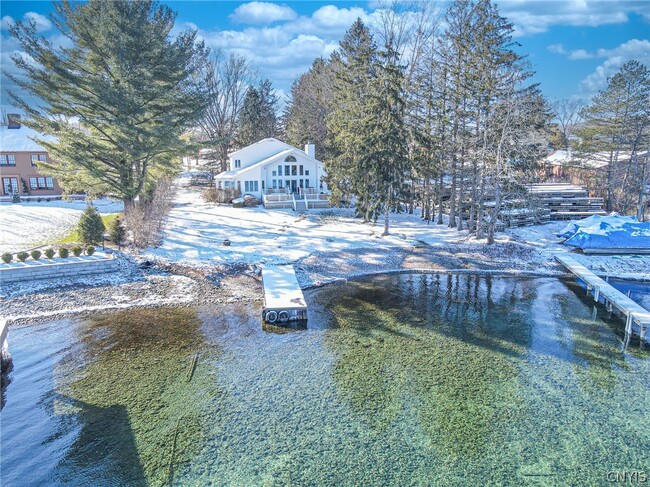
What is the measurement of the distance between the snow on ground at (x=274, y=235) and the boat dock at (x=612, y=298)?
6.35 meters

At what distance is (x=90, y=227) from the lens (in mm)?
18594

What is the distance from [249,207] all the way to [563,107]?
72.9m

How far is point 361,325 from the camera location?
516 inches

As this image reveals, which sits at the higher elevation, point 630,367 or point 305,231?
point 305,231

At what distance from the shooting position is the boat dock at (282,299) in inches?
513

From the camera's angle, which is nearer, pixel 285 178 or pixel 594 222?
pixel 594 222

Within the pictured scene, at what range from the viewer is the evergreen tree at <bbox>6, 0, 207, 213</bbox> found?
57.1 feet

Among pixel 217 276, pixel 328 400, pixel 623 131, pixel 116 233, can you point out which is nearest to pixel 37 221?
pixel 116 233

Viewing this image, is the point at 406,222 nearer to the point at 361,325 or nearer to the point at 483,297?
the point at 483,297

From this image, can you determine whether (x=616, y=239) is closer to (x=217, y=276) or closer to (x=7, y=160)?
(x=217, y=276)

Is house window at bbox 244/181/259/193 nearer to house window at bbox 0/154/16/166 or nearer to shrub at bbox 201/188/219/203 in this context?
shrub at bbox 201/188/219/203

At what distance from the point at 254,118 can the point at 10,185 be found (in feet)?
80.9

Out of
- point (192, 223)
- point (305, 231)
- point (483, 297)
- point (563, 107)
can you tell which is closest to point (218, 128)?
point (192, 223)

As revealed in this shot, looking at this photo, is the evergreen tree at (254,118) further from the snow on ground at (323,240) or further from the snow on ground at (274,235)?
the snow on ground at (323,240)
